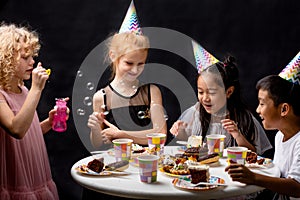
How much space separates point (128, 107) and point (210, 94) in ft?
1.49

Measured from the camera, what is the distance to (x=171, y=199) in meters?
1.55

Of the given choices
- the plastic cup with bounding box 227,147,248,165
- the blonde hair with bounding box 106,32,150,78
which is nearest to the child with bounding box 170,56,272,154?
the blonde hair with bounding box 106,32,150,78

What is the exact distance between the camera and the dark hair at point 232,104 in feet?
7.86

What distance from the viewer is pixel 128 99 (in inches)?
98.0

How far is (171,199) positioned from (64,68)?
159cm

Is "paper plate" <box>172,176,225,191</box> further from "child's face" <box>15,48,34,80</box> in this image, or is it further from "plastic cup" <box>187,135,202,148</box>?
"child's face" <box>15,48,34,80</box>

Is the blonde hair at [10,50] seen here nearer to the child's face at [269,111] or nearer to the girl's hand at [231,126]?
the girl's hand at [231,126]

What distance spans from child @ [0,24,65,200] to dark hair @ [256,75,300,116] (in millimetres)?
983

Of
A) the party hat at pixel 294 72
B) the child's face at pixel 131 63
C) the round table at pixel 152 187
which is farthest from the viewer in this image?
the child's face at pixel 131 63

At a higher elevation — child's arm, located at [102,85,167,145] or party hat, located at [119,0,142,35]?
party hat, located at [119,0,142,35]

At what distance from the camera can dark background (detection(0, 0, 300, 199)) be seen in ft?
9.29

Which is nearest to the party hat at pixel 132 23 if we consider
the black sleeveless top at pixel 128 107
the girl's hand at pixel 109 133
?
the black sleeveless top at pixel 128 107

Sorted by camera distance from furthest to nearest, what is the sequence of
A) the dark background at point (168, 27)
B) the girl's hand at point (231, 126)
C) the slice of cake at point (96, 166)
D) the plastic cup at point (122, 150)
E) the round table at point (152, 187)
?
the dark background at point (168, 27)
the girl's hand at point (231, 126)
the plastic cup at point (122, 150)
the slice of cake at point (96, 166)
the round table at point (152, 187)

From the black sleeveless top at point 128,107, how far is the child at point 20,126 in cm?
53
